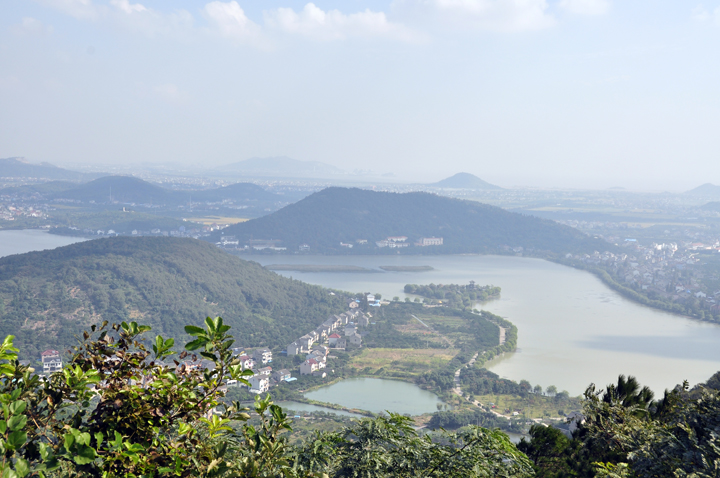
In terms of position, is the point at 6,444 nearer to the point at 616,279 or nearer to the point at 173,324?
the point at 173,324

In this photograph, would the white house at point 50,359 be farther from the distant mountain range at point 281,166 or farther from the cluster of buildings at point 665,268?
the distant mountain range at point 281,166

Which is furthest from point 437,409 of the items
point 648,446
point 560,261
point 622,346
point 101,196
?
point 101,196

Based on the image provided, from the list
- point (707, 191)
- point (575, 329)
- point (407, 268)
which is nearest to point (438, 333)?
point (575, 329)

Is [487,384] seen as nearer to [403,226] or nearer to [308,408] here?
[308,408]

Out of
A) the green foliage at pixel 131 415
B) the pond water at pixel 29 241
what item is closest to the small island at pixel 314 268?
the pond water at pixel 29 241

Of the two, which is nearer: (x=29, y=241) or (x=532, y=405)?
(x=532, y=405)

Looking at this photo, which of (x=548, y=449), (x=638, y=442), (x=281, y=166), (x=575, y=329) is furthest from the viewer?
(x=281, y=166)

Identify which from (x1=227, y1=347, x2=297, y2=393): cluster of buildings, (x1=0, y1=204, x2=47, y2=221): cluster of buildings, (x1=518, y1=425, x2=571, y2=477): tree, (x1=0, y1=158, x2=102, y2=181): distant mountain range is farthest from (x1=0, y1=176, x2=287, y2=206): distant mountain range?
(x1=518, y1=425, x2=571, y2=477): tree
